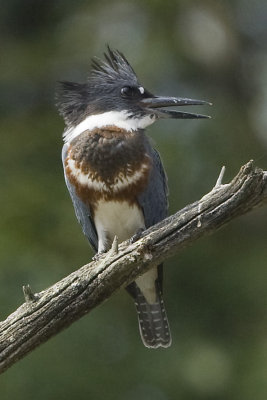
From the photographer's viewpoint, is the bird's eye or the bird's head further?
the bird's eye

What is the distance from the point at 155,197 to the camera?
5.66 meters

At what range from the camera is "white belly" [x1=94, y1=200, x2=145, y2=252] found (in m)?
5.58

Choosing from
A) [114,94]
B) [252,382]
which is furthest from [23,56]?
[252,382]

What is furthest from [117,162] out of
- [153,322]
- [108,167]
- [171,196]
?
[171,196]

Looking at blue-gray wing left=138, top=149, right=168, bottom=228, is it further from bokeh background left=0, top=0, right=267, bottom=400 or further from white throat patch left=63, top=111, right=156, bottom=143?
bokeh background left=0, top=0, right=267, bottom=400

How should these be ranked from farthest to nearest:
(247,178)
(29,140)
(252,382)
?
1. (29,140)
2. (252,382)
3. (247,178)

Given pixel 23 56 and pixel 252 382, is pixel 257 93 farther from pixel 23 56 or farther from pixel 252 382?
pixel 252 382

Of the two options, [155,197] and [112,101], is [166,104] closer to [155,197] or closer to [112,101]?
[112,101]

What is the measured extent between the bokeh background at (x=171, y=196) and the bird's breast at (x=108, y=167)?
1172 mm

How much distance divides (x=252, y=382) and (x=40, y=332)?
2092 millimetres

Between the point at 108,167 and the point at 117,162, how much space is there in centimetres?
5

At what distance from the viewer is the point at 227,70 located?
836 centimetres

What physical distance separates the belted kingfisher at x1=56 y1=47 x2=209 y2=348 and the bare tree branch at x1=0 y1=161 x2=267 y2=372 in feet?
2.54

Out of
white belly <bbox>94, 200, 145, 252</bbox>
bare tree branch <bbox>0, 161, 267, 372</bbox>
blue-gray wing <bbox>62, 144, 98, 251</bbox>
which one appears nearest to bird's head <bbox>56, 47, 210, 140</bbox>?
blue-gray wing <bbox>62, 144, 98, 251</bbox>
